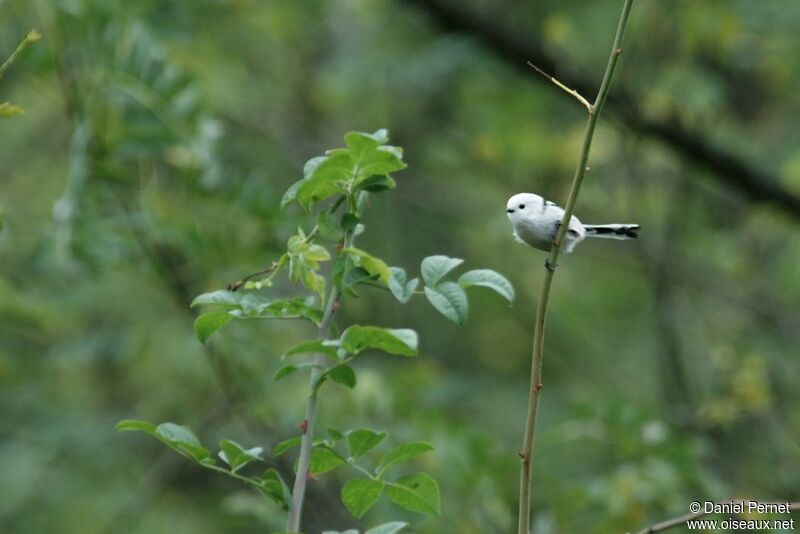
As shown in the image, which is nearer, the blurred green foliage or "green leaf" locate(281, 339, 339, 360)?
"green leaf" locate(281, 339, 339, 360)

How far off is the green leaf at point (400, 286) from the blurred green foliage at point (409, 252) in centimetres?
190

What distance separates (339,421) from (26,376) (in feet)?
7.90

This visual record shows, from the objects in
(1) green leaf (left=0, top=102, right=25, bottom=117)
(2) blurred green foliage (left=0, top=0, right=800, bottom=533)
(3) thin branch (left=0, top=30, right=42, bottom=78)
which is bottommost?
(2) blurred green foliage (left=0, top=0, right=800, bottom=533)

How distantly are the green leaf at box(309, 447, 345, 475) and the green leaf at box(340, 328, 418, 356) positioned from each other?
0.22 meters

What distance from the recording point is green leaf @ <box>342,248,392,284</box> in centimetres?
161

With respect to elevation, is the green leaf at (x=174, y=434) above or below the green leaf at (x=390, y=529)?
above


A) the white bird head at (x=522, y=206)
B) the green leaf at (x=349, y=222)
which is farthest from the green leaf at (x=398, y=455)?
the white bird head at (x=522, y=206)

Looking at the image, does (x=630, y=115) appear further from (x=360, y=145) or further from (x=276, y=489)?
(x=276, y=489)

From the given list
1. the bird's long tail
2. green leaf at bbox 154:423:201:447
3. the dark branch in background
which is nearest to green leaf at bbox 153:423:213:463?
green leaf at bbox 154:423:201:447

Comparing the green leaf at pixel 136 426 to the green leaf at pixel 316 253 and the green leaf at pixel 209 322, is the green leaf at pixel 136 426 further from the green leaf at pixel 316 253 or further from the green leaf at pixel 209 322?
the green leaf at pixel 316 253

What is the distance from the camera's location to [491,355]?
364 inches

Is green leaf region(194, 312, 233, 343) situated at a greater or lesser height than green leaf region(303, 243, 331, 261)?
lesser

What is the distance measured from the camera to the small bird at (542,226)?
286 cm

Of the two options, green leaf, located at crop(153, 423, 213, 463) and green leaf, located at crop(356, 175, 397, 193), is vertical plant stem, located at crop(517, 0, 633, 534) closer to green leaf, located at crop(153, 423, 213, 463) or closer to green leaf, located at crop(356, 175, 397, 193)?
green leaf, located at crop(356, 175, 397, 193)
